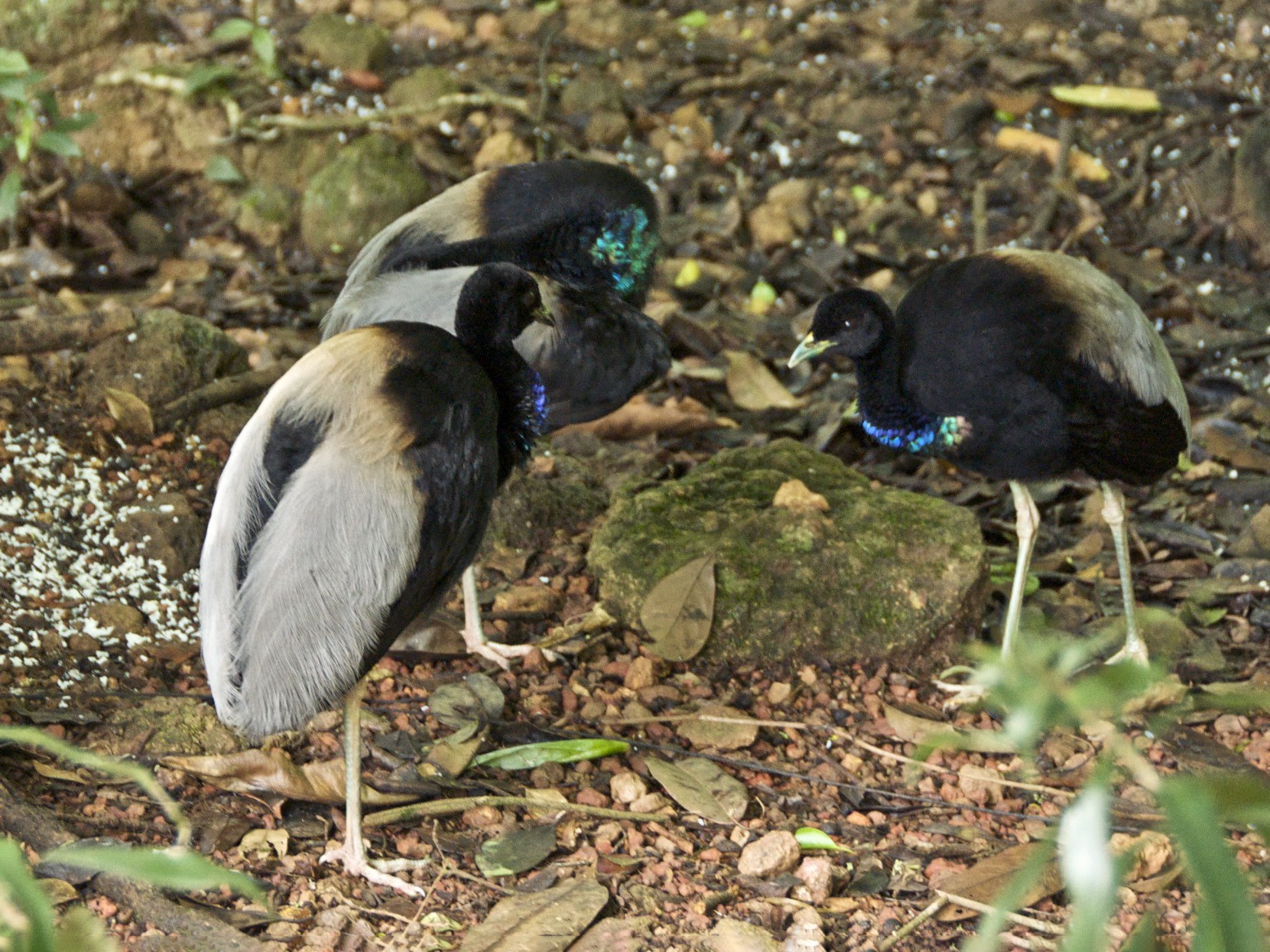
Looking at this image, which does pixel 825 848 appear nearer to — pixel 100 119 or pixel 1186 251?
pixel 1186 251

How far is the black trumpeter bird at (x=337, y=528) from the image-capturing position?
3.00 meters

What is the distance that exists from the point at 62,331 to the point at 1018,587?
3.21m

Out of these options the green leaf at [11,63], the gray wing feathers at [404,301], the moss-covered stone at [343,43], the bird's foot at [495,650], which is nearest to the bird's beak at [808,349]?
the gray wing feathers at [404,301]

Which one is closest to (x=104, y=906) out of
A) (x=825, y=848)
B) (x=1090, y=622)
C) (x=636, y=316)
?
(x=825, y=848)

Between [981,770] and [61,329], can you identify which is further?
[61,329]

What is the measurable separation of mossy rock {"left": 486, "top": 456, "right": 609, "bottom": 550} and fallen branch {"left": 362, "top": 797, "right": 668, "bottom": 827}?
138cm

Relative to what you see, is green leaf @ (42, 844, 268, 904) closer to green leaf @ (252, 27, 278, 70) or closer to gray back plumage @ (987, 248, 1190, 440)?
gray back plumage @ (987, 248, 1190, 440)

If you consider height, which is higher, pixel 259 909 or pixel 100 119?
pixel 100 119

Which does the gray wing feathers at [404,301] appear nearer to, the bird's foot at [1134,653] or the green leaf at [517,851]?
the green leaf at [517,851]

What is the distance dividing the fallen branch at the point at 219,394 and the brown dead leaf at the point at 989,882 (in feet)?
9.19

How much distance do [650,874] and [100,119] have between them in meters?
4.97

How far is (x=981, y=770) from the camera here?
3.68m

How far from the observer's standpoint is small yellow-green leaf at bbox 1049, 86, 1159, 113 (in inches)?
278

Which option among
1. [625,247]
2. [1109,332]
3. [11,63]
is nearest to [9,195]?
[11,63]
